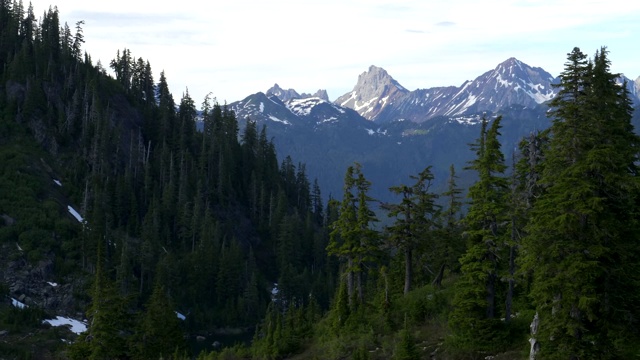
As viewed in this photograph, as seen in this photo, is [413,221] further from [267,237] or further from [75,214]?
[267,237]

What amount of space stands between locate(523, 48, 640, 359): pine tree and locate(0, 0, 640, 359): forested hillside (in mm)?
85

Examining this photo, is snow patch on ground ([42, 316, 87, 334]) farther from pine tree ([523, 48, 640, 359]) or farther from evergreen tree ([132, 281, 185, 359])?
pine tree ([523, 48, 640, 359])

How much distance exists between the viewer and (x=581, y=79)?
23797 mm

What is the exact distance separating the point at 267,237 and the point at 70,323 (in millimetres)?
59849

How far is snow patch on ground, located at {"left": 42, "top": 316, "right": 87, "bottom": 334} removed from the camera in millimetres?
73275

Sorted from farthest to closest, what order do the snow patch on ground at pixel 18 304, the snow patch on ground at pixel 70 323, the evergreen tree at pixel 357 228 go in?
the snow patch on ground at pixel 18 304
the snow patch on ground at pixel 70 323
the evergreen tree at pixel 357 228

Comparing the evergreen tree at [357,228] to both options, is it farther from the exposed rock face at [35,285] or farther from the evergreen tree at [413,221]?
the exposed rock face at [35,285]

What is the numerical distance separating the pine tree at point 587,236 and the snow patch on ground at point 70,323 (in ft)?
210

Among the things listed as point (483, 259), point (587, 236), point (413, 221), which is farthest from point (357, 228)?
point (587, 236)

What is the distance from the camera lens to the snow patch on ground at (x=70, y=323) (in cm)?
7328

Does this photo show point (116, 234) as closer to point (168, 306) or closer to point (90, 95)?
point (90, 95)

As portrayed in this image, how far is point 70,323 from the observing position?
74.9m

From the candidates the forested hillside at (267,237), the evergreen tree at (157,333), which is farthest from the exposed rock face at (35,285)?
the evergreen tree at (157,333)

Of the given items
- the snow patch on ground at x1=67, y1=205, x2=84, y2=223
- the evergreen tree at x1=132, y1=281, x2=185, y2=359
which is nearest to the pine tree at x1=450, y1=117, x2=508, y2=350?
the evergreen tree at x1=132, y1=281, x2=185, y2=359
